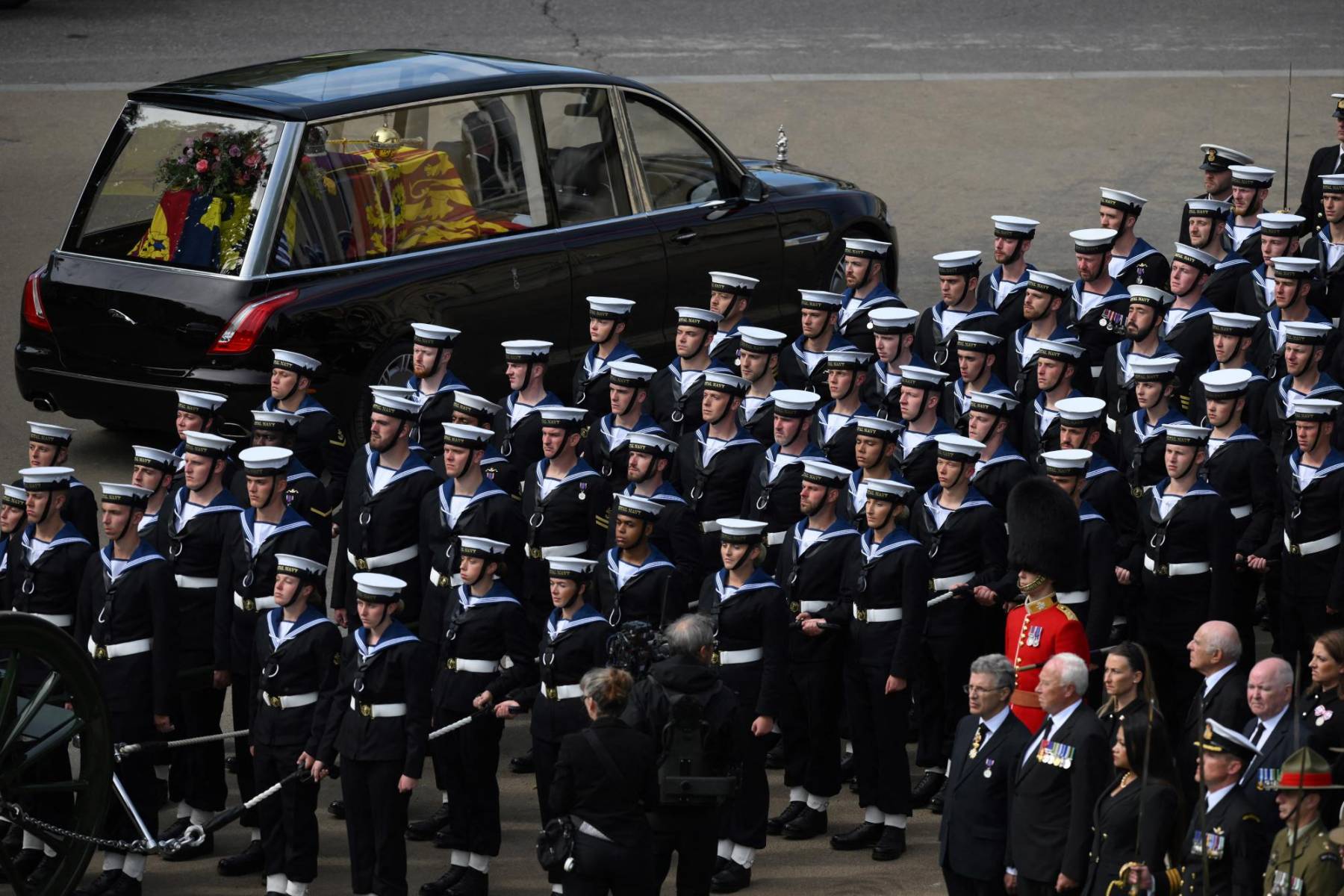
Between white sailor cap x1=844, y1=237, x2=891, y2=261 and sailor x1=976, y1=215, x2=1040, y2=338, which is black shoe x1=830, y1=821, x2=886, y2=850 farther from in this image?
white sailor cap x1=844, y1=237, x2=891, y2=261

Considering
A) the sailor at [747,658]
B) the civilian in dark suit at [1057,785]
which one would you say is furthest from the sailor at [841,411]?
the civilian in dark suit at [1057,785]

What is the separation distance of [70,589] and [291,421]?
4.90 ft

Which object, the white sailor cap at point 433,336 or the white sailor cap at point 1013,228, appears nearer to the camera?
the white sailor cap at point 433,336

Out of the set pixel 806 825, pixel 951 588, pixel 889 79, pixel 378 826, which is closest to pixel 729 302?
pixel 951 588

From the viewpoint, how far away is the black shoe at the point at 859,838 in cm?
970

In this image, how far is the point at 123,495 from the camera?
992 cm

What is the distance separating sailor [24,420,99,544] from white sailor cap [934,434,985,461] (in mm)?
3771

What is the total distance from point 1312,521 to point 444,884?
4.07 metres

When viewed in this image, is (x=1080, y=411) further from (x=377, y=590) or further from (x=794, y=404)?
(x=377, y=590)

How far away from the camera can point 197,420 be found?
11.1m

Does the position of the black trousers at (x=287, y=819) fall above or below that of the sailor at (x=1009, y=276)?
below

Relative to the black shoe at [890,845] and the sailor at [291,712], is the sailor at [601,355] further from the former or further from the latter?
the black shoe at [890,845]

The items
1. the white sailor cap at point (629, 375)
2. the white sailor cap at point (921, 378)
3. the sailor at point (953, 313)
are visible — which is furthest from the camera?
the sailor at point (953, 313)

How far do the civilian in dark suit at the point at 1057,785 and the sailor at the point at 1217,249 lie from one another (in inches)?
193
